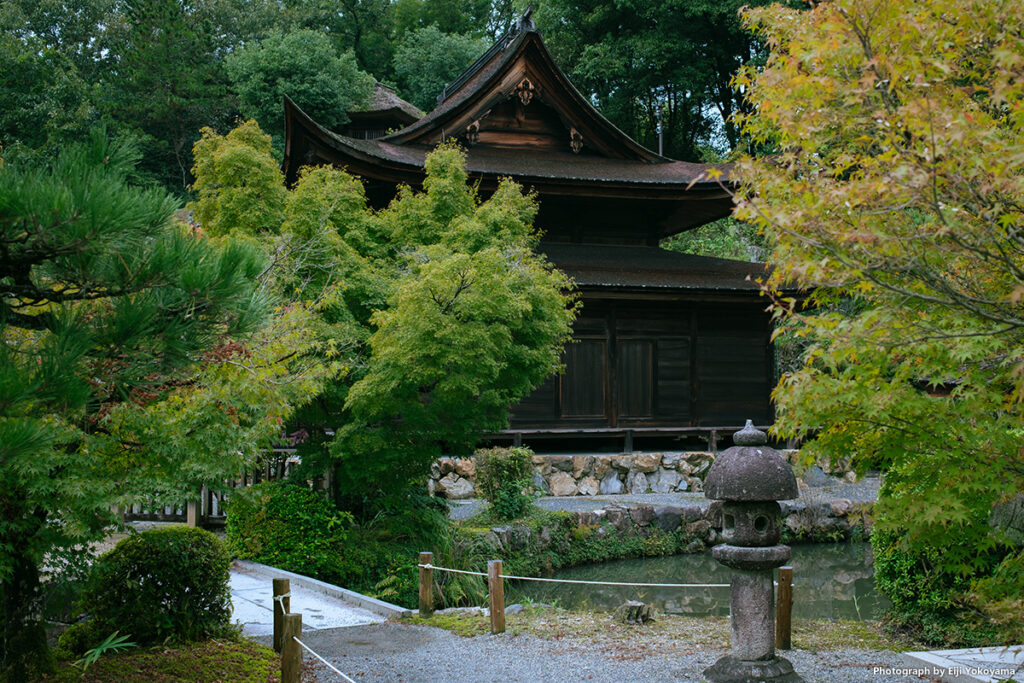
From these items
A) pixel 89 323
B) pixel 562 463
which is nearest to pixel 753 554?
pixel 89 323

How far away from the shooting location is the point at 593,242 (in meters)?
19.8

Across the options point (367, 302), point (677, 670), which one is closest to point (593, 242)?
point (367, 302)

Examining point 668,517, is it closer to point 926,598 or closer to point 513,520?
point 513,520

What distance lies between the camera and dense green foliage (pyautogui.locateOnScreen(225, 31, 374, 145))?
31938 mm

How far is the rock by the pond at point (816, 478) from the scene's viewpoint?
715 inches

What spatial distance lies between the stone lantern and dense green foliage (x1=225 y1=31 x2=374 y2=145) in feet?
93.8

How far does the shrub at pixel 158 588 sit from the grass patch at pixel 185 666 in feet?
0.55

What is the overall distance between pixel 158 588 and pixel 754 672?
4.60 meters

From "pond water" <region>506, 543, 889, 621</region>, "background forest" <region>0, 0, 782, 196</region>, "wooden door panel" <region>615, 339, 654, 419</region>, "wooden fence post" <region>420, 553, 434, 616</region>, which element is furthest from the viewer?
"background forest" <region>0, 0, 782, 196</region>

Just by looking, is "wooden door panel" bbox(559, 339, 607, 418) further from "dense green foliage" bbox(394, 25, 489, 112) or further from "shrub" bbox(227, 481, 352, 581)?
"dense green foliage" bbox(394, 25, 489, 112)

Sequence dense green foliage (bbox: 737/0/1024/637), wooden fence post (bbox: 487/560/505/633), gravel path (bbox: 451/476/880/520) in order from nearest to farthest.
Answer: dense green foliage (bbox: 737/0/1024/637), wooden fence post (bbox: 487/560/505/633), gravel path (bbox: 451/476/880/520)

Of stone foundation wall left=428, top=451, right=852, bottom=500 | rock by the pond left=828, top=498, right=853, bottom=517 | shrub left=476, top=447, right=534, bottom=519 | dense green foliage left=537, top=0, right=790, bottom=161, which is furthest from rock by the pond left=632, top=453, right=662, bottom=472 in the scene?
dense green foliage left=537, top=0, right=790, bottom=161

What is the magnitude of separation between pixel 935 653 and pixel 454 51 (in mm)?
36600

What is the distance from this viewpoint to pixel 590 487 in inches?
655
